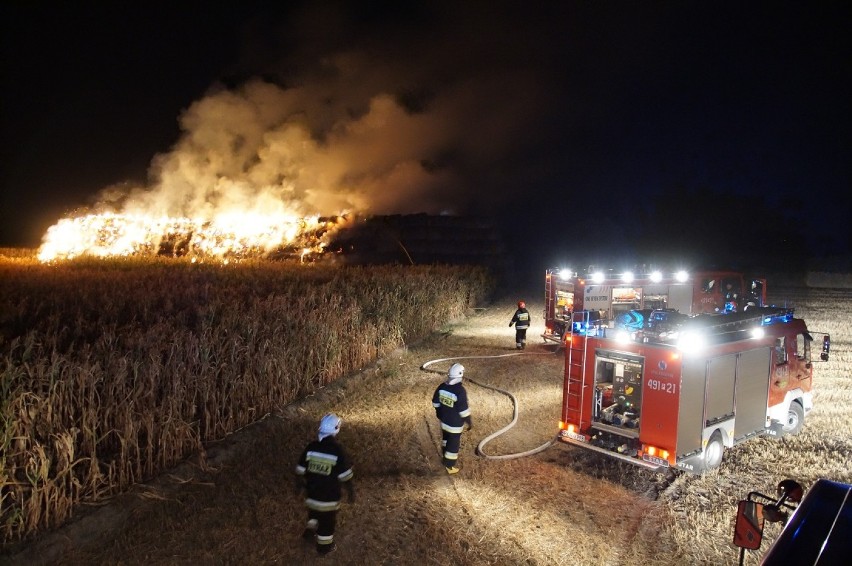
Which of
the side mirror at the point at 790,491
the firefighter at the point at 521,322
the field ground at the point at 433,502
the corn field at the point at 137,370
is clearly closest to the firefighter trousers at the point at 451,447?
the field ground at the point at 433,502

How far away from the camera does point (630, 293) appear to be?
679 inches

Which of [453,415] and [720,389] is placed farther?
[720,389]

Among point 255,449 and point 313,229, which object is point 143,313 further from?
point 313,229

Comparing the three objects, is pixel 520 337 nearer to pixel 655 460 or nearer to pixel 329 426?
pixel 655 460

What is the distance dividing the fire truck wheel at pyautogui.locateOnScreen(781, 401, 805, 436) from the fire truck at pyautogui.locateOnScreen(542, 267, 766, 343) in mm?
5918

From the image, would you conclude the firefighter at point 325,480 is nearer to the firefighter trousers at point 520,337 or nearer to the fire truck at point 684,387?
the fire truck at point 684,387

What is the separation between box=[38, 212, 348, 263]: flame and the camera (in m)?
36.7

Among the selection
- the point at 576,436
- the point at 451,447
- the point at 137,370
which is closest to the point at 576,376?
the point at 576,436

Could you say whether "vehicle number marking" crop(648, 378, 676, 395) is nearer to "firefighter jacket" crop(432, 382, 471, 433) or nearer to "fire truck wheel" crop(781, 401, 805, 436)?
"firefighter jacket" crop(432, 382, 471, 433)

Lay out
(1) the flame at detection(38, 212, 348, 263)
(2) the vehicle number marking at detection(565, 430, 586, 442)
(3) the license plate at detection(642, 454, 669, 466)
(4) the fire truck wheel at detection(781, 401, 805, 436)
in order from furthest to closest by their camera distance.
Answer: (1) the flame at detection(38, 212, 348, 263), (4) the fire truck wheel at detection(781, 401, 805, 436), (2) the vehicle number marking at detection(565, 430, 586, 442), (3) the license plate at detection(642, 454, 669, 466)

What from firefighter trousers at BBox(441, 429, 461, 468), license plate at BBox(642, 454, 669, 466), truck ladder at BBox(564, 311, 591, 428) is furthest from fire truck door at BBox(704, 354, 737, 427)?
firefighter trousers at BBox(441, 429, 461, 468)

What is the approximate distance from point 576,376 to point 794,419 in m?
4.09

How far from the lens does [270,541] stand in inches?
217

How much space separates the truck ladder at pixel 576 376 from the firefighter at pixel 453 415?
158cm
